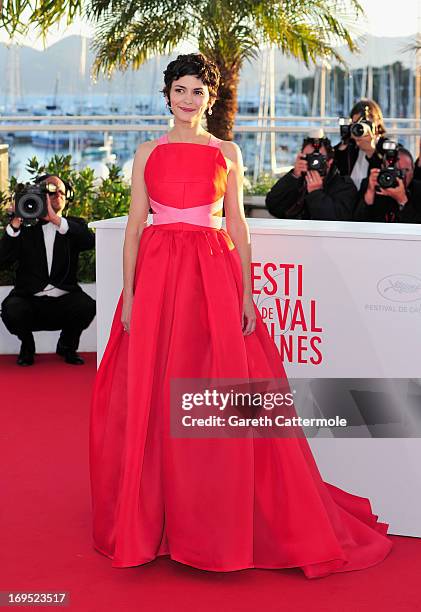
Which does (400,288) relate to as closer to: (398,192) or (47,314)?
(398,192)

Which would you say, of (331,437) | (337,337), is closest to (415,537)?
(331,437)

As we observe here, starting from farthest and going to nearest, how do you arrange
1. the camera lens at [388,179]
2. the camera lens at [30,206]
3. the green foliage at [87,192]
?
the green foliage at [87,192] < the camera lens at [30,206] < the camera lens at [388,179]

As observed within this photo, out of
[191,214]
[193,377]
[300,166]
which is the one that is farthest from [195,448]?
[300,166]

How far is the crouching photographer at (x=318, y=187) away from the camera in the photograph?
504cm

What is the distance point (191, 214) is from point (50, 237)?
3009 millimetres

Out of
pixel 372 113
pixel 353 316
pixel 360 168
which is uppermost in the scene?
pixel 372 113

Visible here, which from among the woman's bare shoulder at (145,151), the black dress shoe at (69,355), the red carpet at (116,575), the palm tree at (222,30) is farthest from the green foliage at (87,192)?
the woman's bare shoulder at (145,151)

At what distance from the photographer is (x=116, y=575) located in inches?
130

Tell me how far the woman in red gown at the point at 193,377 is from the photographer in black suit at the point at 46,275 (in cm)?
283

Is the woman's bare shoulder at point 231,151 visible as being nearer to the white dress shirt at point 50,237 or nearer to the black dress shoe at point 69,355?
the white dress shirt at point 50,237

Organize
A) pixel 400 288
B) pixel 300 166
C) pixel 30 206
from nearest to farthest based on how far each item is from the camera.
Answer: pixel 400 288 → pixel 300 166 → pixel 30 206

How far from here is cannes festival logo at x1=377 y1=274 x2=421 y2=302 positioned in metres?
3.51

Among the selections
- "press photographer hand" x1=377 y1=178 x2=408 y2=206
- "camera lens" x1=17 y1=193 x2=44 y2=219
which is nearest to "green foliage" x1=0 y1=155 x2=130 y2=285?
"camera lens" x1=17 y1=193 x2=44 y2=219

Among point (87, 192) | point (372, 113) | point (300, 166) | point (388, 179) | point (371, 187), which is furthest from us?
point (87, 192)
